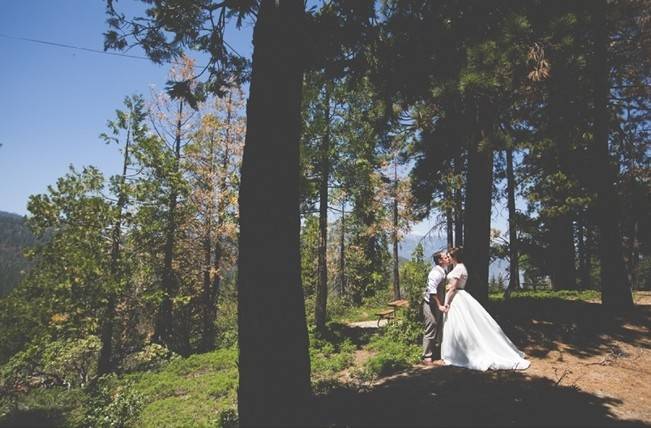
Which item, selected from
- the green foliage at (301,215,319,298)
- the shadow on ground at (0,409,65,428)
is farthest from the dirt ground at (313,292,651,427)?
the green foliage at (301,215,319,298)

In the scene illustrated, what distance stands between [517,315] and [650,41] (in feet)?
26.8

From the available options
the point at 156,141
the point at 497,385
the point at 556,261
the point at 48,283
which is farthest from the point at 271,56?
the point at 556,261

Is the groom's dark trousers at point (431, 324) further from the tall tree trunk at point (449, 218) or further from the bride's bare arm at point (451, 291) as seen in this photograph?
the tall tree trunk at point (449, 218)

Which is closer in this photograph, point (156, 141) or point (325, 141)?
point (325, 141)

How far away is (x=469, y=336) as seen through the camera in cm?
632

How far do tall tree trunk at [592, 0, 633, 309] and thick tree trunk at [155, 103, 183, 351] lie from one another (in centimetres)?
1429

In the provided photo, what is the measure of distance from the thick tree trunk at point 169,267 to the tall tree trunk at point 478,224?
455 inches

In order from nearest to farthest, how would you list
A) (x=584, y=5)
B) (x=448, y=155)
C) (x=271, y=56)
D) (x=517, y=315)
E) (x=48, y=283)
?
(x=271, y=56) < (x=584, y=5) < (x=517, y=315) < (x=448, y=155) < (x=48, y=283)

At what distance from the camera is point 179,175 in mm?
15836

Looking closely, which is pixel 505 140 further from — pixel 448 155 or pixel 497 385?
pixel 448 155

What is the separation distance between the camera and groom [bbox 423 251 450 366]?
671 centimetres

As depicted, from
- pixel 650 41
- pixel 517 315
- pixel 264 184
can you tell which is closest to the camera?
pixel 264 184

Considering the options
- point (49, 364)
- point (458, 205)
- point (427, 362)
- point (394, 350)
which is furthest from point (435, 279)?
point (458, 205)

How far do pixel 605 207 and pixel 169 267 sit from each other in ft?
51.9
